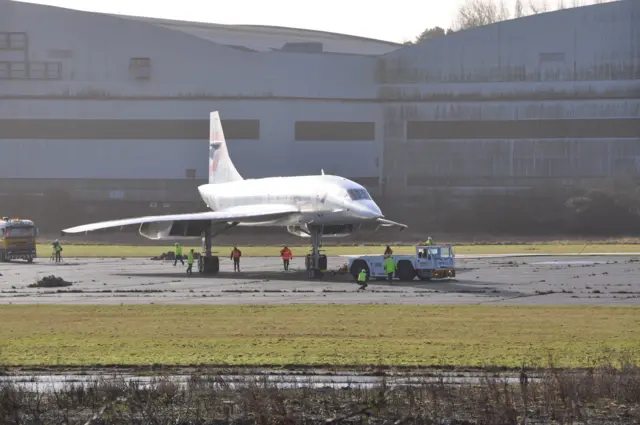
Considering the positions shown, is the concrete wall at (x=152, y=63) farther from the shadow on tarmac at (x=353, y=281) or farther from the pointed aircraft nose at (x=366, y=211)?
the pointed aircraft nose at (x=366, y=211)

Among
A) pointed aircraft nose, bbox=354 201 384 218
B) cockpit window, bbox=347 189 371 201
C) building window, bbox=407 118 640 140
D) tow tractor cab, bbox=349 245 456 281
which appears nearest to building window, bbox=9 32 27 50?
building window, bbox=407 118 640 140

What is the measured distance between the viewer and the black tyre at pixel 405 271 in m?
51.2

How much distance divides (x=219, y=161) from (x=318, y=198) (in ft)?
72.6

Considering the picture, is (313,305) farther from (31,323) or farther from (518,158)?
(518,158)

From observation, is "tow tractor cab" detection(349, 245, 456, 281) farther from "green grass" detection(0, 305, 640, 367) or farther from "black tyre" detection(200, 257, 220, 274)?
"green grass" detection(0, 305, 640, 367)

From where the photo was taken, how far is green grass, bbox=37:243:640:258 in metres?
82.0

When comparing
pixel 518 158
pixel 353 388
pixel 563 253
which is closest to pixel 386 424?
pixel 353 388

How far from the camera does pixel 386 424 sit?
15656 millimetres

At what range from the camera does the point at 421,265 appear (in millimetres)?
51062

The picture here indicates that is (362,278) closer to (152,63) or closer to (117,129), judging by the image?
(117,129)

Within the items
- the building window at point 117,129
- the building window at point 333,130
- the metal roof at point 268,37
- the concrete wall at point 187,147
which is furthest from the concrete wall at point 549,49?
the metal roof at point 268,37

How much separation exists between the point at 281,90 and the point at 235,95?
4.26 meters

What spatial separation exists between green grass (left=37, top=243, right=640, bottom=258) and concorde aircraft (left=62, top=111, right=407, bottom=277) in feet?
59.1

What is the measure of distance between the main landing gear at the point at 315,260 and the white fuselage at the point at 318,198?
69cm
